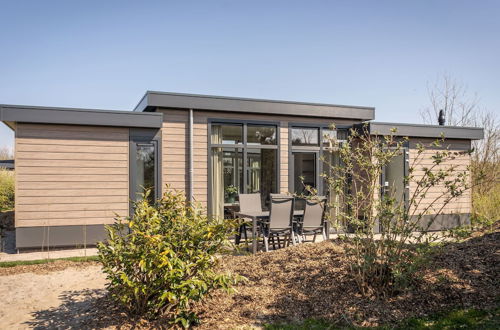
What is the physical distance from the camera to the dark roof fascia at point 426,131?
9.70m

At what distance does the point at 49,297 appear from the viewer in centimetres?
448

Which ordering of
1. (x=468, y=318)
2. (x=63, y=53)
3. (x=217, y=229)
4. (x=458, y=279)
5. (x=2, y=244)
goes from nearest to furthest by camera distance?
(x=468, y=318) < (x=217, y=229) < (x=458, y=279) < (x=2, y=244) < (x=63, y=53)

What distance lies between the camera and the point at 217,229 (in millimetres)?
3619

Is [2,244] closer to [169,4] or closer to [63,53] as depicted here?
[63,53]

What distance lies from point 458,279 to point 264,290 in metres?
1.90

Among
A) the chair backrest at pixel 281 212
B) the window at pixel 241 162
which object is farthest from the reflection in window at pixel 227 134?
the chair backrest at pixel 281 212

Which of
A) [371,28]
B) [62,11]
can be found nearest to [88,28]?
[62,11]

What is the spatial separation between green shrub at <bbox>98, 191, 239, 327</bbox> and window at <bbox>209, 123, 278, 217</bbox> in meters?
4.94

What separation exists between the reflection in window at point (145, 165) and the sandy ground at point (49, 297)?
97.6 inches

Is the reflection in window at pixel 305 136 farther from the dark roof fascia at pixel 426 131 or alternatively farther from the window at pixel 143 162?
the window at pixel 143 162

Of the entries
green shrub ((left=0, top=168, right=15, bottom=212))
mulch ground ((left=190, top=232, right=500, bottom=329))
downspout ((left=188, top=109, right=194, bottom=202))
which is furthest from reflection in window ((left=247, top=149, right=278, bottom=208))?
green shrub ((left=0, top=168, right=15, bottom=212))

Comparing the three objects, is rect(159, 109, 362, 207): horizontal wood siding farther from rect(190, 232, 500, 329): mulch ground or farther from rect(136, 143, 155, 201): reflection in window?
rect(190, 232, 500, 329): mulch ground

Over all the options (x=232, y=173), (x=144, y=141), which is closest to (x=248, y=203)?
(x=232, y=173)

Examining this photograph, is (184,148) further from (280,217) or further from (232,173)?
(280,217)
